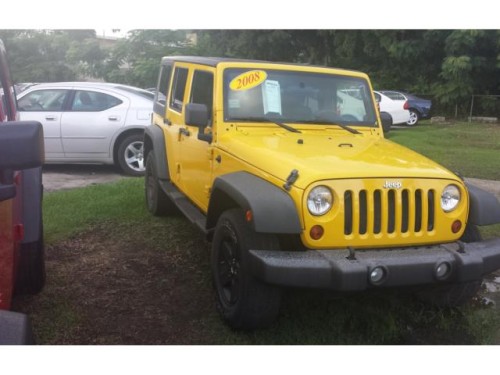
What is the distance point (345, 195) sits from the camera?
10.4ft

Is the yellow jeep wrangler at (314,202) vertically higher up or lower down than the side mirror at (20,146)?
lower down

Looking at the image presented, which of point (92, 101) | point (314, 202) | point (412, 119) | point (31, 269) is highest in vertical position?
point (92, 101)

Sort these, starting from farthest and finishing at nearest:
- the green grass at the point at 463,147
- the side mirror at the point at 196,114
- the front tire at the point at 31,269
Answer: the green grass at the point at 463,147 < the side mirror at the point at 196,114 < the front tire at the point at 31,269

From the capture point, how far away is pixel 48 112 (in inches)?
337

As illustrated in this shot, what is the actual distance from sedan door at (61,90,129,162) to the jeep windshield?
185 inches

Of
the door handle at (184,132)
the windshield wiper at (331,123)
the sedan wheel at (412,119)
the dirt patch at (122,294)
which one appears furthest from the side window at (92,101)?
the sedan wheel at (412,119)

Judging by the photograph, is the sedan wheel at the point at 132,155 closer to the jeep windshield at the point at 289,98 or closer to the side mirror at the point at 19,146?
the jeep windshield at the point at 289,98

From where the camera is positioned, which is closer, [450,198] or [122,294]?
[450,198]

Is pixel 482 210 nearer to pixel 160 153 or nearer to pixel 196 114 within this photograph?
pixel 196 114

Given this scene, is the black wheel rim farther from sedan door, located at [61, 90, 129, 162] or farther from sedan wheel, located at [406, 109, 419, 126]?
sedan wheel, located at [406, 109, 419, 126]

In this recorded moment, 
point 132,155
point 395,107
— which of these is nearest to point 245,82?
point 132,155

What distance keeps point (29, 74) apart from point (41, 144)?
24.7m

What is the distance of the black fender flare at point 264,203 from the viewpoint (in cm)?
306

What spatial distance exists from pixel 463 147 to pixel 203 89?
408 inches
